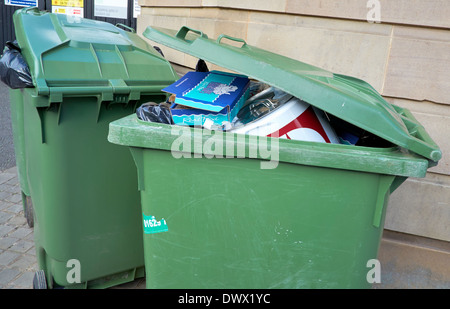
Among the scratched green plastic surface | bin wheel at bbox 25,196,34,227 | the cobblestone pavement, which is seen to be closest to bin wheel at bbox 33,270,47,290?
the cobblestone pavement

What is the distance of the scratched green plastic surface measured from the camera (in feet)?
5.07

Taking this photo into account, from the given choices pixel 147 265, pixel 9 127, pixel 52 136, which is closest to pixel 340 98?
pixel 147 265

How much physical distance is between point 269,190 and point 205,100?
0.50m

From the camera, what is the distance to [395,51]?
295 centimetres

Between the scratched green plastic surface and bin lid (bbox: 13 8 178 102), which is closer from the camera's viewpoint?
the scratched green plastic surface

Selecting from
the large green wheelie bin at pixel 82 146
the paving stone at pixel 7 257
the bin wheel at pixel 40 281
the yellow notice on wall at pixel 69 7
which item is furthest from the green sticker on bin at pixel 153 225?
the yellow notice on wall at pixel 69 7

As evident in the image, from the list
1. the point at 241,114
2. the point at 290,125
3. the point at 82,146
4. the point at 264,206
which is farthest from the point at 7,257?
Answer: the point at 290,125

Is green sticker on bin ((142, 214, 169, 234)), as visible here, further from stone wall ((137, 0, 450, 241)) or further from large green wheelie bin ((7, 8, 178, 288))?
stone wall ((137, 0, 450, 241))

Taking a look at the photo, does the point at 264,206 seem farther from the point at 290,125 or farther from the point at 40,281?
the point at 40,281

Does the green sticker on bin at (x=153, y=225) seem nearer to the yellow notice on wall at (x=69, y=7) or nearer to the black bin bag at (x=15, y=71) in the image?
the black bin bag at (x=15, y=71)

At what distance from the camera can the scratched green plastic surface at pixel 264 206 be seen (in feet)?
5.07

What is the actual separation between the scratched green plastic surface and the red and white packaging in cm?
15

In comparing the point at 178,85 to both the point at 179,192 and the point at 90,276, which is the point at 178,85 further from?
the point at 90,276

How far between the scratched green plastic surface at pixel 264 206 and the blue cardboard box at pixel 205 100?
0.17 meters
